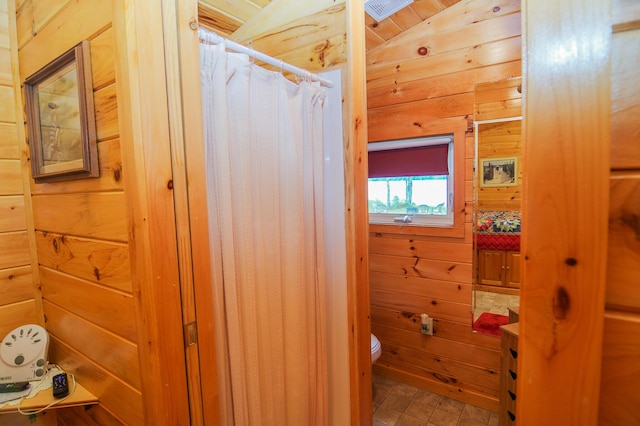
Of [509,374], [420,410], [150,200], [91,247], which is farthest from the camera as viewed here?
[420,410]

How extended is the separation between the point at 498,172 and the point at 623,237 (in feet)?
→ 5.75

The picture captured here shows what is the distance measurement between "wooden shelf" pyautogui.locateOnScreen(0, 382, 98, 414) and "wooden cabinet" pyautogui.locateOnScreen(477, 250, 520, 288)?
2152mm

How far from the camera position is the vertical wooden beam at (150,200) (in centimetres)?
76

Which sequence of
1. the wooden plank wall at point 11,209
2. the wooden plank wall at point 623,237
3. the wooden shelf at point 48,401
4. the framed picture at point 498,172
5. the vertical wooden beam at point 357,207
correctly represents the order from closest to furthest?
the wooden plank wall at point 623,237, the wooden shelf at point 48,401, the wooden plank wall at point 11,209, the vertical wooden beam at point 357,207, the framed picture at point 498,172

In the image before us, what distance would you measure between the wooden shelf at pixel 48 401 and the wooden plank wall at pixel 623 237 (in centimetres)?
139

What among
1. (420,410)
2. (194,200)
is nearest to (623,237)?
(194,200)

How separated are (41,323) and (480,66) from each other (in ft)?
8.87

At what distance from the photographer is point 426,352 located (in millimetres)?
2303

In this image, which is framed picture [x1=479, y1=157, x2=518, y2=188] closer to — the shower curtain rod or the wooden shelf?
the shower curtain rod

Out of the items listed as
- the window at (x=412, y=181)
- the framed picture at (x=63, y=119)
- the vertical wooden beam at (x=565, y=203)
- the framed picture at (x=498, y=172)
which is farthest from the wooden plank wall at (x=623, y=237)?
the window at (x=412, y=181)

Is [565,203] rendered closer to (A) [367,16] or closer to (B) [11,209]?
(B) [11,209]

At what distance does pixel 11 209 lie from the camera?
1268 millimetres

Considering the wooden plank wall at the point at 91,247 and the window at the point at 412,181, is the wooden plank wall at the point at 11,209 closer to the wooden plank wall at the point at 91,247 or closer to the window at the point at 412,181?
the wooden plank wall at the point at 91,247

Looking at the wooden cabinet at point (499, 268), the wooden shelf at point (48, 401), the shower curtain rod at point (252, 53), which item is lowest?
the wooden shelf at point (48, 401)
